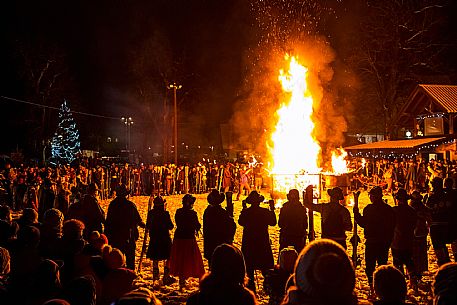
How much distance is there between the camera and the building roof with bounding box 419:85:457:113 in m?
32.3

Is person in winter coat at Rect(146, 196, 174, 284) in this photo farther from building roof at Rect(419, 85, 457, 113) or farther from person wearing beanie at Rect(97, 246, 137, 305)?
building roof at Rect(419, 85, 457, 113)

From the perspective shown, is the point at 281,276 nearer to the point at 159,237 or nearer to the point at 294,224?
the point at 294,224

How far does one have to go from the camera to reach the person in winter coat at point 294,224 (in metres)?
8.29

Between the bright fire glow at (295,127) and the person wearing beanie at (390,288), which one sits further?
the bright fire glow at (295,127)

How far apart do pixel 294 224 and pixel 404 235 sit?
188 cm

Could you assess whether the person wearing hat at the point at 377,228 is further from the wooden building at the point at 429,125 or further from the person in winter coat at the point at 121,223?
the wooden building at the point at 429,125

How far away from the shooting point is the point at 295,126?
24.2 metres

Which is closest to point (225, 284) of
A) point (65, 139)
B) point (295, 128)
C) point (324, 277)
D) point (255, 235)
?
point (324, 277)

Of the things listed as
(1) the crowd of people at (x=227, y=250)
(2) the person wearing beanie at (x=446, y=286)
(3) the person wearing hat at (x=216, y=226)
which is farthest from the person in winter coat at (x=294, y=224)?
(2) the person wearing beanie at (x=446, y=286)

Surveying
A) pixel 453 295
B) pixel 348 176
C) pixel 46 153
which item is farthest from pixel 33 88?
pixel 453 295

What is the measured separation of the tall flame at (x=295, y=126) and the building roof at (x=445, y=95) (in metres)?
13.3

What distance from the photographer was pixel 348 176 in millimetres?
21719

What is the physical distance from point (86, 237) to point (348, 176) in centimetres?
1523

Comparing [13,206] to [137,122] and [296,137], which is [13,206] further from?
[137,122]
